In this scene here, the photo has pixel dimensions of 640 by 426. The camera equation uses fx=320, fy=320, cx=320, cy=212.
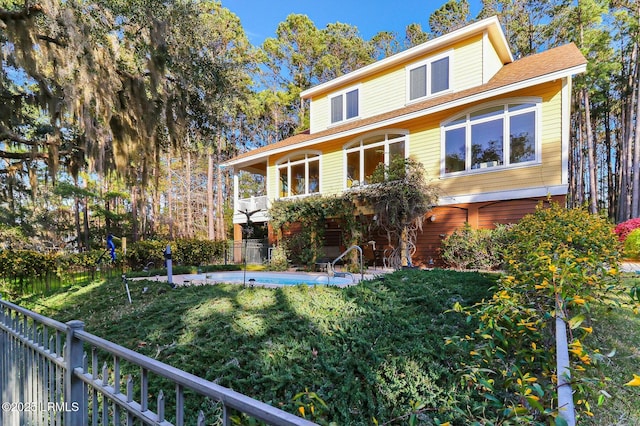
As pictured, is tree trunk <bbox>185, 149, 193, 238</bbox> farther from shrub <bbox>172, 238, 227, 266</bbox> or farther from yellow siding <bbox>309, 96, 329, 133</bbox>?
yellow siding <bbox>309, 96, 329, 133</bbox>

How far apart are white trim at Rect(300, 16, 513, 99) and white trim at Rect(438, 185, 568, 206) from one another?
5172mm

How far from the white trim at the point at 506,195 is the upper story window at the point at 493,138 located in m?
0.77

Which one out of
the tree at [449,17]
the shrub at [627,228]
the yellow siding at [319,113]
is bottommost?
the shrub at [627,228]

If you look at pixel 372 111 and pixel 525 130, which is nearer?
pixel 525 130

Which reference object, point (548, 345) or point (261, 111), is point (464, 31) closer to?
point (548, 345)

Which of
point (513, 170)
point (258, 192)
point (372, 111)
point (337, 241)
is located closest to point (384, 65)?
point (372, 111)

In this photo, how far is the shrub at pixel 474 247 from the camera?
815cm

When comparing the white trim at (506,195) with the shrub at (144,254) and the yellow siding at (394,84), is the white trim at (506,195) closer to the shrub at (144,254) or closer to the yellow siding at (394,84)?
the yellow siding at (394,84)

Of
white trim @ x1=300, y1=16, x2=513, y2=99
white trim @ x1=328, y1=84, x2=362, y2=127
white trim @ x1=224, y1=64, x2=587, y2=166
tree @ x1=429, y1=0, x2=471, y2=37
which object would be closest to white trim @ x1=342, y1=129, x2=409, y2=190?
white trim @ x1=224, y1=64, x2=587, y2=166

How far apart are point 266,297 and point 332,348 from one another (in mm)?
1710

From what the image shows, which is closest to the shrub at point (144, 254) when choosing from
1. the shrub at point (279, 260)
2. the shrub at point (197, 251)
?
the shrub at point (197, 251)

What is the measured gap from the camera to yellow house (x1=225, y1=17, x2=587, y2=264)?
27.8 ft

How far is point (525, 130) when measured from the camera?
880 centimetres

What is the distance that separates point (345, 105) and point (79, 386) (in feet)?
42.6
